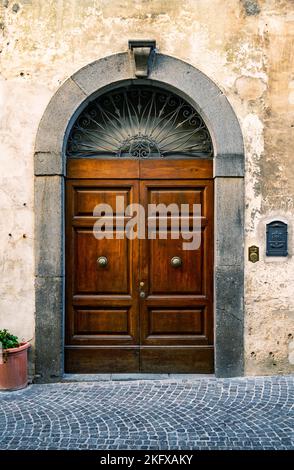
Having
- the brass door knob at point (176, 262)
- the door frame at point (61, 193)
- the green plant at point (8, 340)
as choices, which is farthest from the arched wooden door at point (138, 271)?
the green plant at point (8, 340)

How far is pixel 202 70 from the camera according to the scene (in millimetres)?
5418

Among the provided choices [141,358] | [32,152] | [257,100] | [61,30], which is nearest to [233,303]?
[141,358]

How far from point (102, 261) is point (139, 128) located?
174 centimetres

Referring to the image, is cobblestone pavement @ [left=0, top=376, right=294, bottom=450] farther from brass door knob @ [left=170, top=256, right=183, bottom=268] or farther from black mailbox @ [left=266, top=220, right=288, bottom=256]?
black mailbox @ [left=266, top=220, right=288, bottom=256]

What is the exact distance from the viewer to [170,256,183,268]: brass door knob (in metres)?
5.56

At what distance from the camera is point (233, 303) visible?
213 inches

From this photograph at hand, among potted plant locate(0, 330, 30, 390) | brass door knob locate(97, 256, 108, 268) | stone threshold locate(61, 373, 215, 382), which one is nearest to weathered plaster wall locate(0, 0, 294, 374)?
potted plant locate(0, 330, 30, 390)

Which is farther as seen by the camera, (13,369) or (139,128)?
(139,128)

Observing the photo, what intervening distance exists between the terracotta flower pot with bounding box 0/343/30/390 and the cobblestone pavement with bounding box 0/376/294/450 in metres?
0.11

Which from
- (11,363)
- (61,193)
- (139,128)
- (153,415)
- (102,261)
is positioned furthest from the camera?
(139,128)

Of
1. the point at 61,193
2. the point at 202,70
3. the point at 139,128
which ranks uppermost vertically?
the point at 202,70

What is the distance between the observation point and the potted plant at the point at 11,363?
5.05 m
